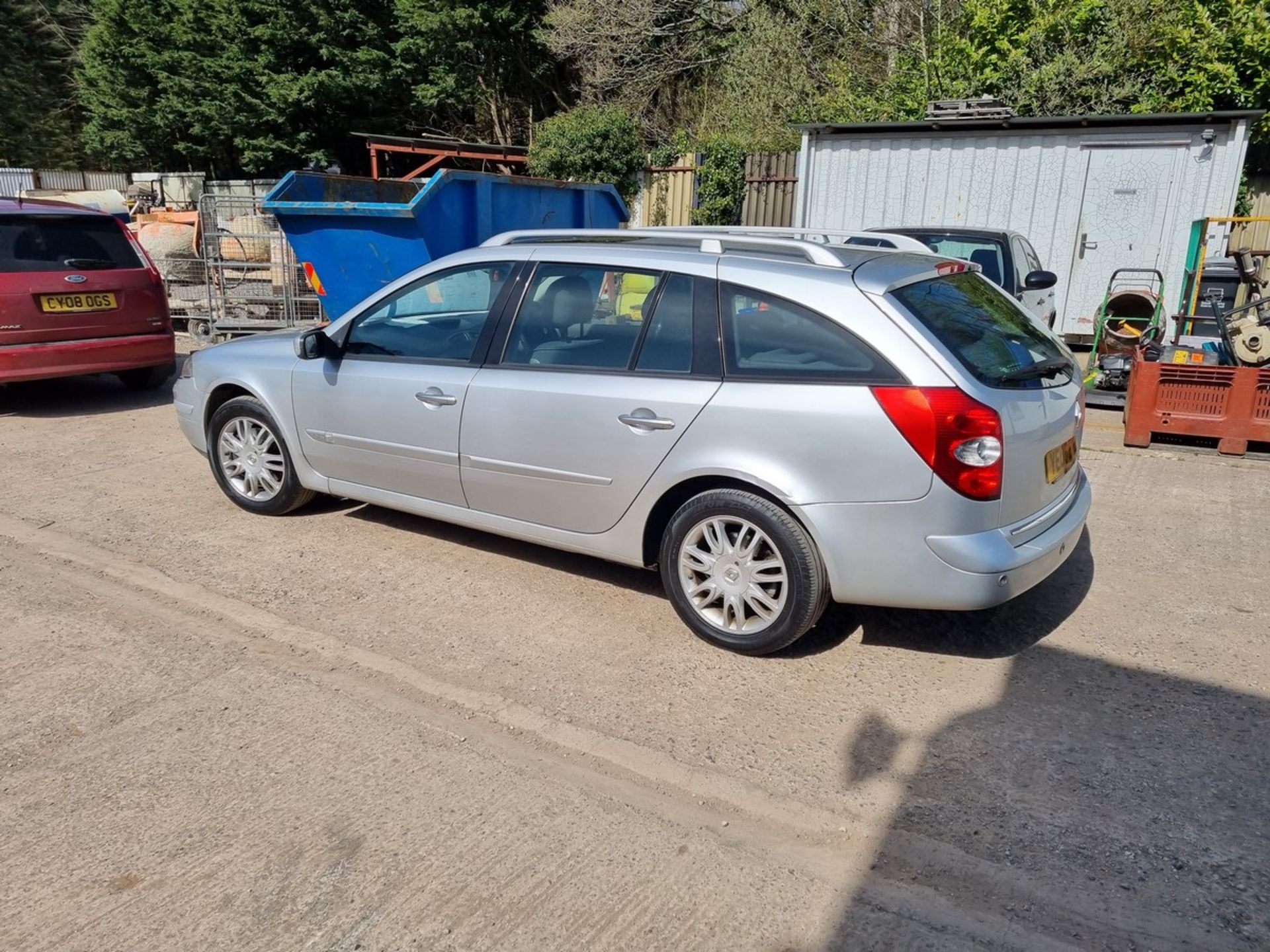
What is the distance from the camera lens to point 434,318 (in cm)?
498

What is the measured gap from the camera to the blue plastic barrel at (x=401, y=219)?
844 centimetres

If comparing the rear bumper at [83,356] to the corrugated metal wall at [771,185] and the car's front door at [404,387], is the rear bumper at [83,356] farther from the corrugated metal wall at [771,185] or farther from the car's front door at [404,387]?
the corrugated metal wall at [771,185]

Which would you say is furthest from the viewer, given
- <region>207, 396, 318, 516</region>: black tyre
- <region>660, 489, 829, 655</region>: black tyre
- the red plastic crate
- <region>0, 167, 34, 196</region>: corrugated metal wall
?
<region>0, 167, 34, 196</region>: corrugated metal wall

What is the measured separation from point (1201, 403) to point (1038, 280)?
150cm

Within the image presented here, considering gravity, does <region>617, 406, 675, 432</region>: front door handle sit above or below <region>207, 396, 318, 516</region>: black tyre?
above

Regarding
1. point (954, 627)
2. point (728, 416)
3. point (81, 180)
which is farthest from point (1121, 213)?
point (81, 180)

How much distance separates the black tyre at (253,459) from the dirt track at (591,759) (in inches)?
15.4

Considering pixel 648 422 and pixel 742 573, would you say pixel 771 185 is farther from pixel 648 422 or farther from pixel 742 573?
pixel 742 573

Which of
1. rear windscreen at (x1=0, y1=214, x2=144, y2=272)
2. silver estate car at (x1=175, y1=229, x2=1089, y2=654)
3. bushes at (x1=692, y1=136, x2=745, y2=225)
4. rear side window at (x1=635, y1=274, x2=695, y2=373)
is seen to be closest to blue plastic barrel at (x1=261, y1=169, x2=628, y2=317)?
rear windscreen at (x1=0, y1=214, x2=144, y2=272)

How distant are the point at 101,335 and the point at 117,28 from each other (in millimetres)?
27059

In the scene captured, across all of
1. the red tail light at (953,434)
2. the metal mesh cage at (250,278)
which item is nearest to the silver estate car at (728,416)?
the red tail light at (953,434)

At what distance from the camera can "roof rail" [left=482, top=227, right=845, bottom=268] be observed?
3990 millimetres

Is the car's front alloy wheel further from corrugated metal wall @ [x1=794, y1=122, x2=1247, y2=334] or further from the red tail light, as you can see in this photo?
corrugated metal wall @ [x1=794, y1=122, x2=1247, y2=334]

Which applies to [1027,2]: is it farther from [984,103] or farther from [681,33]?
[681,33]
